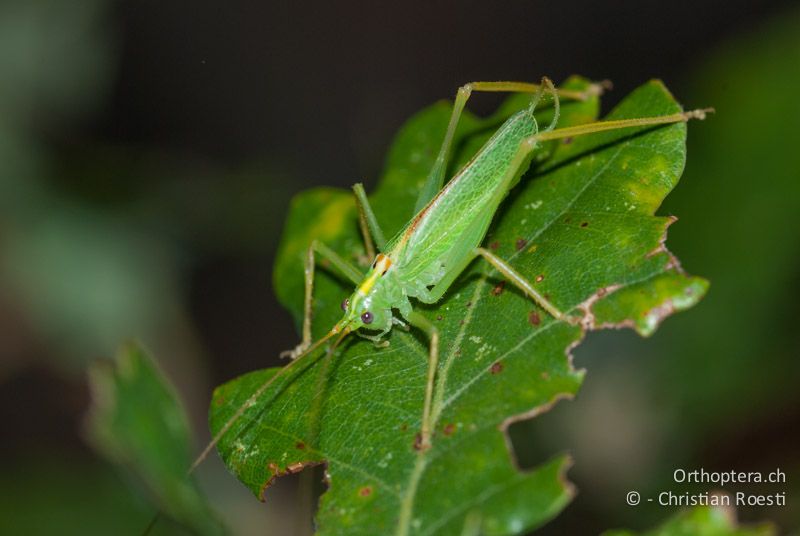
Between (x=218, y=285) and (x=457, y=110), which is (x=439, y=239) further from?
(x=218, y=285)

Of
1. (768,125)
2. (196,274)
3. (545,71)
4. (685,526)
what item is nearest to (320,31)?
(545,71)

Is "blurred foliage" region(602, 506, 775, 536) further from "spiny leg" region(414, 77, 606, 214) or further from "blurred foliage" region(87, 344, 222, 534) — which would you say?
"spiny leg" region(414, 77, 606, 214)

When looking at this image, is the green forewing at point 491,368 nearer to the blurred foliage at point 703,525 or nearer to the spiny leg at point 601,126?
the spiny leg at point 601,126

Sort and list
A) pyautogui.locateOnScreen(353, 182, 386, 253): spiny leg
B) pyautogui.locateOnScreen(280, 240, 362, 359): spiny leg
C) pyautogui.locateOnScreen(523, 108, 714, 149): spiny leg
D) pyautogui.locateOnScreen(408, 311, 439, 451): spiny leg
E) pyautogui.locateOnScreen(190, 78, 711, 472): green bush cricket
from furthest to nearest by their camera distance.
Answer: pyautogui.locateOnScreen(353, 182, 386, 253): spiny leg → pyautogui.locateOnScreen(280, 240, 362, 359): spiny leg → pyautogui.locateOnScreen(190, 78, 711, 472): green bush cricket → pyautogui.locateOnScreen(523, 108, 714, 149): spiny leg → pyautogui.locateOnScreen(408, 311, 439, 451): spiny leg

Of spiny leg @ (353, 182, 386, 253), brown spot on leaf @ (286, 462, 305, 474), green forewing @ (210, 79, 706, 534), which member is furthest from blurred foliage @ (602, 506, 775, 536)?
spiny leg @ (353, 182, 386, 253)

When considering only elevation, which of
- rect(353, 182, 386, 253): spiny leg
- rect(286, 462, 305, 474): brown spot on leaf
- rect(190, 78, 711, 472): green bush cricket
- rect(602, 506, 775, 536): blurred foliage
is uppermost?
rect(353, 182, 386, 253): spiny leg
